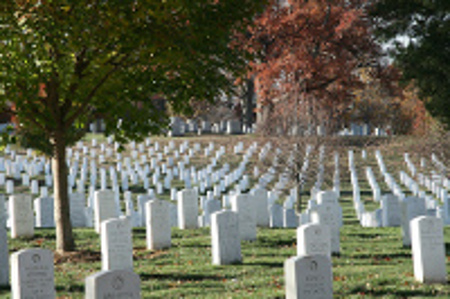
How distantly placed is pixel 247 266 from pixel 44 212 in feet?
26.3

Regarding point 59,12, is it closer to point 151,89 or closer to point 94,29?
point 94,29

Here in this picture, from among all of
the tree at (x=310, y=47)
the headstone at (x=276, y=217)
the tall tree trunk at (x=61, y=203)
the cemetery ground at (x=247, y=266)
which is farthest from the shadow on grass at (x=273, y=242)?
the tree at (x=310, y=47)

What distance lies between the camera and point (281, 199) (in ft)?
78.6

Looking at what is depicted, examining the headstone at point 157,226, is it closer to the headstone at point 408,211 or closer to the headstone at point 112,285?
the headstone at point 408,211

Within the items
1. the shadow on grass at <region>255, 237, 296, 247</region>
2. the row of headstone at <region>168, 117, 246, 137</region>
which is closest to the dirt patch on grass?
the shadow on grass at <region>255, 237, 296, 247</region>

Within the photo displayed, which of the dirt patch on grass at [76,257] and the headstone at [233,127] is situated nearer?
the dirt patch on grass at [76,257]

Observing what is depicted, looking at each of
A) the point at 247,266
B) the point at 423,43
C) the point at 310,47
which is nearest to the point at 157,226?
the point at 247,266

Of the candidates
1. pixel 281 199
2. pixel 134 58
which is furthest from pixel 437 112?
pixel 134 58

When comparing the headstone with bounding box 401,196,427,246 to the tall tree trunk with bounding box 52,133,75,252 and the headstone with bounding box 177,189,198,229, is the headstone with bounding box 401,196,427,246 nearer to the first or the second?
the headstone with bounding box 177,189,198,229

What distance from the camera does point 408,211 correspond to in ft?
42.7

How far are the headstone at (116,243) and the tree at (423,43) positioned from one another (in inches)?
607

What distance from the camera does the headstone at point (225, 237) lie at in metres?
11.1

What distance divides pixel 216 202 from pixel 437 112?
12003 millimetres

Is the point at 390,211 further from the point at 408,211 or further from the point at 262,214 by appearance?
the point at 408,211
